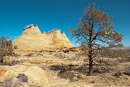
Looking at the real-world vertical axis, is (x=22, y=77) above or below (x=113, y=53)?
below

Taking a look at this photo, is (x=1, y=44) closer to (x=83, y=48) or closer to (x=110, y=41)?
(x=83, y=48)

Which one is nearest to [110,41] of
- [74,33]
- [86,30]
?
[86,30]

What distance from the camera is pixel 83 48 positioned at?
7.64 m

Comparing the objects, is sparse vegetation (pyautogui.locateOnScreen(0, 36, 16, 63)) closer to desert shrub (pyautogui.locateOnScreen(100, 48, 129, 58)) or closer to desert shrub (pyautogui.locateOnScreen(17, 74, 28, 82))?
desert shrub (pyautogui.locateOnScreen(17, 74, 28, 82))

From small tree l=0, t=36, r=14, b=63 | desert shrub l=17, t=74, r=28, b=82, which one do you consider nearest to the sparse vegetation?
small tree l=0, t=36, r=14, b=63

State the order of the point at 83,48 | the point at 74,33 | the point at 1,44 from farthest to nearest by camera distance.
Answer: the point at 1,44, the point at 74,33, the point at 83,48

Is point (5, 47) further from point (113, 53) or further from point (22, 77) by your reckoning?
point (113, 53)

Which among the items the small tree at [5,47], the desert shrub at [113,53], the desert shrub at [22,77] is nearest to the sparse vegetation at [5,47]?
the small tree at [5,47]

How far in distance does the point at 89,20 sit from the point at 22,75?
7.42 meters

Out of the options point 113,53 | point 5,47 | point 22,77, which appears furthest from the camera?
point 5,47


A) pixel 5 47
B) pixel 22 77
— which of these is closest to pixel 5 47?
pixel 5 47

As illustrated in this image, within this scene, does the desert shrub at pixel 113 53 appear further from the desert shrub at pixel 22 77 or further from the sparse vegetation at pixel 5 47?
the sparse vegetation at pixel 5 47

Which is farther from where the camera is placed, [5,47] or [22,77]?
[5,47]

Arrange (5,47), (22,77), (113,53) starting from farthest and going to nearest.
→ (5,47)
(113,53)
(22,77)
